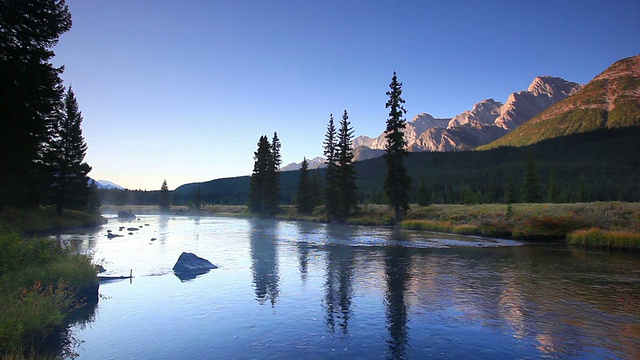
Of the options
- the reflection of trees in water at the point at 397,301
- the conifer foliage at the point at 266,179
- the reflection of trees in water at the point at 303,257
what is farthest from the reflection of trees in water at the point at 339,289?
the conifer foliage at the point at 266,179

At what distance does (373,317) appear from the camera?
13.3m

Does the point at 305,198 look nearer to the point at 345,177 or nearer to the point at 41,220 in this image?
the point at 345,177

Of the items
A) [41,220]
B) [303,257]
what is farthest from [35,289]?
[41,220]

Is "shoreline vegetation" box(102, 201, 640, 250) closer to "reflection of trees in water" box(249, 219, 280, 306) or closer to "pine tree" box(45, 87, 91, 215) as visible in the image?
"reflection of trees in water" box(249, 219, 280, 306)

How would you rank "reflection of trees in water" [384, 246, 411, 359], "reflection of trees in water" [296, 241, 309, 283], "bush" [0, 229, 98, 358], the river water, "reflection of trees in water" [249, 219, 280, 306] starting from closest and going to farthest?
"bush" [0, 229, 98, 358], the river water, "reflection of trees in water" [384, 246, 411, 359], "reflection of trees in water" [249, 219, 280, 306], "reflection of trees in water" [296, 241, 309, 283]

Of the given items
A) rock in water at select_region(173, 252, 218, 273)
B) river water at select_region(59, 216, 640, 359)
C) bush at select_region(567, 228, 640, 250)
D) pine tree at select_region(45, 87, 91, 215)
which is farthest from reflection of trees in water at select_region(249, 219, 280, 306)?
pine tree at select_region(45, 87, 91, 215)

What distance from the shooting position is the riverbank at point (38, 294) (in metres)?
9.18

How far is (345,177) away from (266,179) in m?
27.1

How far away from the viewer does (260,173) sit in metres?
93.4

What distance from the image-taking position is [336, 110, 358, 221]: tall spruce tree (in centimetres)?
6919

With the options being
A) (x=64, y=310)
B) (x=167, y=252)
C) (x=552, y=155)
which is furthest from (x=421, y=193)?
(x=552, y=155)

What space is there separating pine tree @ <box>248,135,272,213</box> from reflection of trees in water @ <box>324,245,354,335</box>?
65596 millimetres

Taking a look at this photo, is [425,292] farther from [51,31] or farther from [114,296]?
[51,31]

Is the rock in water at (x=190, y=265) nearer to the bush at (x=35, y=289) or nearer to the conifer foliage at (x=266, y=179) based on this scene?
the bush at (x=35, y=289)
